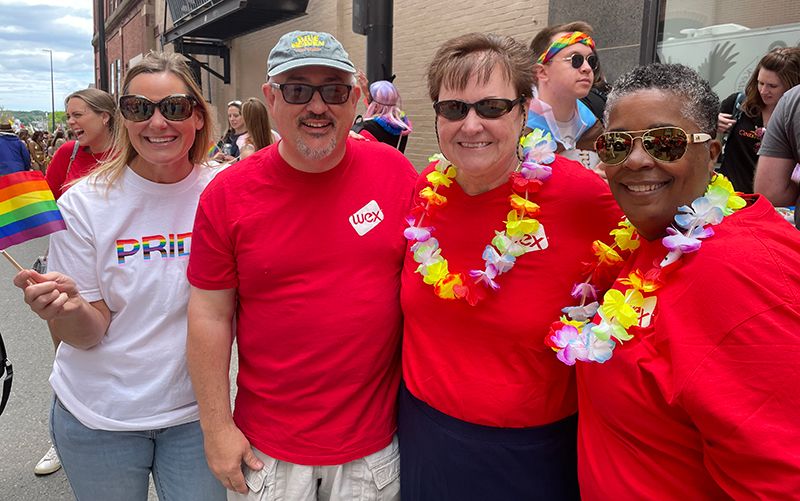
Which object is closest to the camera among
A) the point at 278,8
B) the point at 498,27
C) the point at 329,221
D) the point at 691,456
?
the point at 691,456

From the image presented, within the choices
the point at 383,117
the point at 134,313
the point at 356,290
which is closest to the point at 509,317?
the point at 356,290

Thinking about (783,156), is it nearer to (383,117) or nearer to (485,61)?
(485,61)

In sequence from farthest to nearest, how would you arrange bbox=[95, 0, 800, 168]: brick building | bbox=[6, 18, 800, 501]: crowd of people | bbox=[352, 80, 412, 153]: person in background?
1. bbox=[95, 0, 800, 168]: brick building
2. bbox=[352, 80, 412, 153]: person in background
3. bbox=[6, 18, 800, 501]: crowd of people

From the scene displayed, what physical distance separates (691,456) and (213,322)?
147 cm

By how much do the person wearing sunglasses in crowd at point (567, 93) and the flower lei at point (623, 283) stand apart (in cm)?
126

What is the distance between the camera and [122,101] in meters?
2.18

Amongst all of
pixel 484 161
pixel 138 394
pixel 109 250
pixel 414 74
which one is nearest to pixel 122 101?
pixel 109 250

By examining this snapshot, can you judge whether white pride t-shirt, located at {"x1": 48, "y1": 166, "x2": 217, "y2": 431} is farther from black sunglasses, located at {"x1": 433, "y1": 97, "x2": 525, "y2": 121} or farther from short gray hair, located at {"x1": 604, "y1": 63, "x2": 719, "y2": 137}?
short gray hair, located at {"x1": 604, "y1": 63, "x2": 719, "y2": 137}

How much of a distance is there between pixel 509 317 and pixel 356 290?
0.51 m

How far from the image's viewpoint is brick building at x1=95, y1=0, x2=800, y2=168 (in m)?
5.14

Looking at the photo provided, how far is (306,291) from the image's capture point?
1.97m

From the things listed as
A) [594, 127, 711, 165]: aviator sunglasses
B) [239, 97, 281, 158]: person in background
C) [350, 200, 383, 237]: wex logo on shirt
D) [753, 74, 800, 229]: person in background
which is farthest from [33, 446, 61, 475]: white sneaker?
[753, 74, 800, 229]: person in background

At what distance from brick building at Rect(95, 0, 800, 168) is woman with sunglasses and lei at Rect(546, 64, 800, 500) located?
13.9ft

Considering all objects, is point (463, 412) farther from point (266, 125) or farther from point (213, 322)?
point (266, 125)
